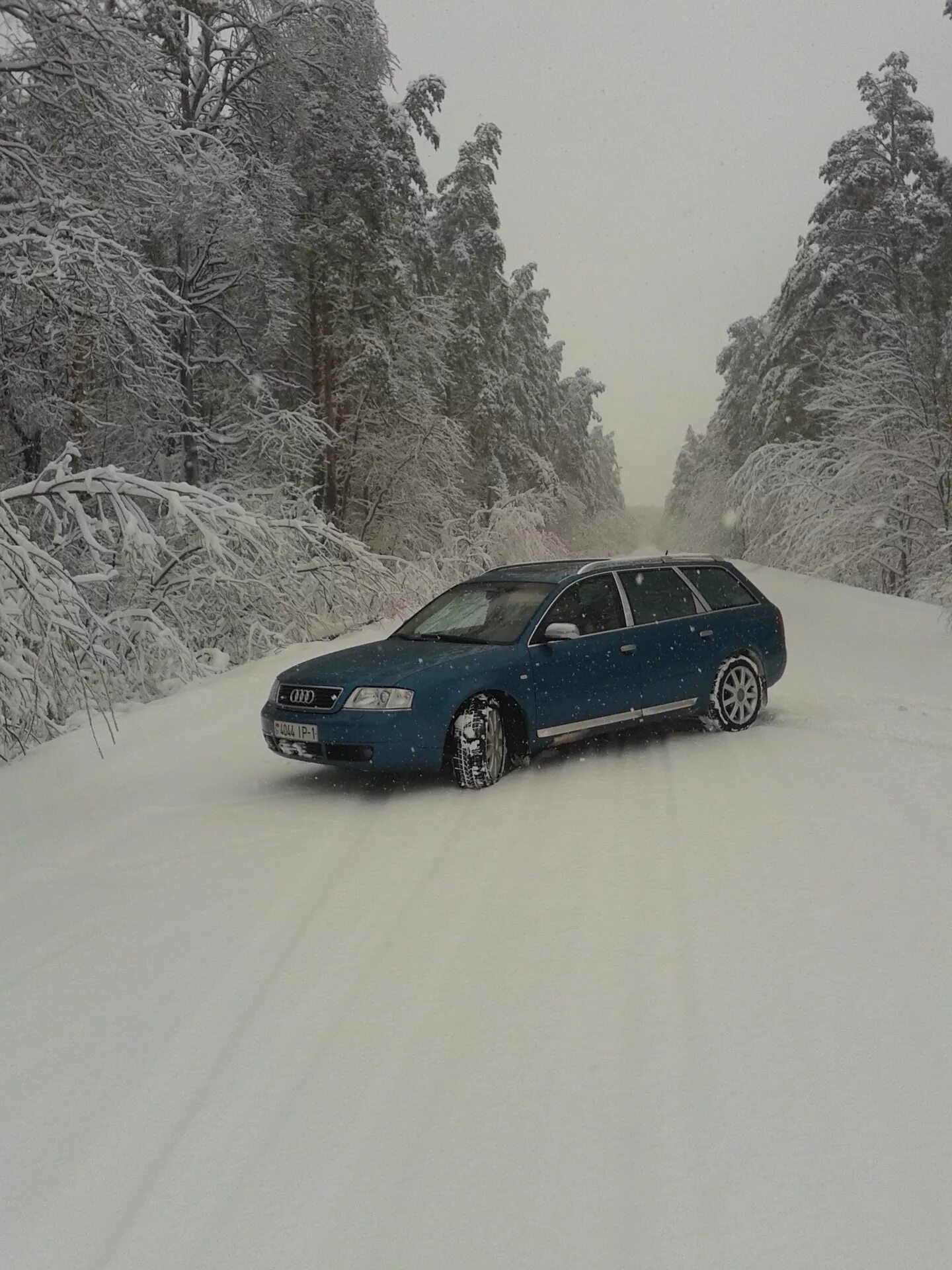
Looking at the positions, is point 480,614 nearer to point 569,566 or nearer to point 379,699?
point 569,566

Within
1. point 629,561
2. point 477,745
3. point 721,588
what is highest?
point 629,561

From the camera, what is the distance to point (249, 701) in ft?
34.2

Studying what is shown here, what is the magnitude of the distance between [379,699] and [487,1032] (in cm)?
349

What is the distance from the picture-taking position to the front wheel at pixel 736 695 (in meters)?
8.66

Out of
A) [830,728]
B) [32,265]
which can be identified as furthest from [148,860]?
[32,265]

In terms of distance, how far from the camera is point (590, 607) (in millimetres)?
7996

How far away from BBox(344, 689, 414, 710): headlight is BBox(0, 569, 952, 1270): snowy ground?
62 centimetres

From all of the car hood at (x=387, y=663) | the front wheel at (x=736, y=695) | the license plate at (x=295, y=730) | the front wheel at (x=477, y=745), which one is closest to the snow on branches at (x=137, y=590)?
the license plate at (x=295, y=730)

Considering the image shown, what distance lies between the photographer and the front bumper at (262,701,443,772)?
22.0 feet

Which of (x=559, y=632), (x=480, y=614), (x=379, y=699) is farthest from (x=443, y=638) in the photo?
(x=379, y=699)

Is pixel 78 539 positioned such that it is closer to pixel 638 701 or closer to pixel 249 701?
pixel 249 701

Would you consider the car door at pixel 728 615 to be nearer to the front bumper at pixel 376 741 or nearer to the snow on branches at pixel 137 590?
the front bumper at pixel 376 741

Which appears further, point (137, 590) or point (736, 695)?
point (137, 590)

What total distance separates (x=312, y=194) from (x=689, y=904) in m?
20.4
